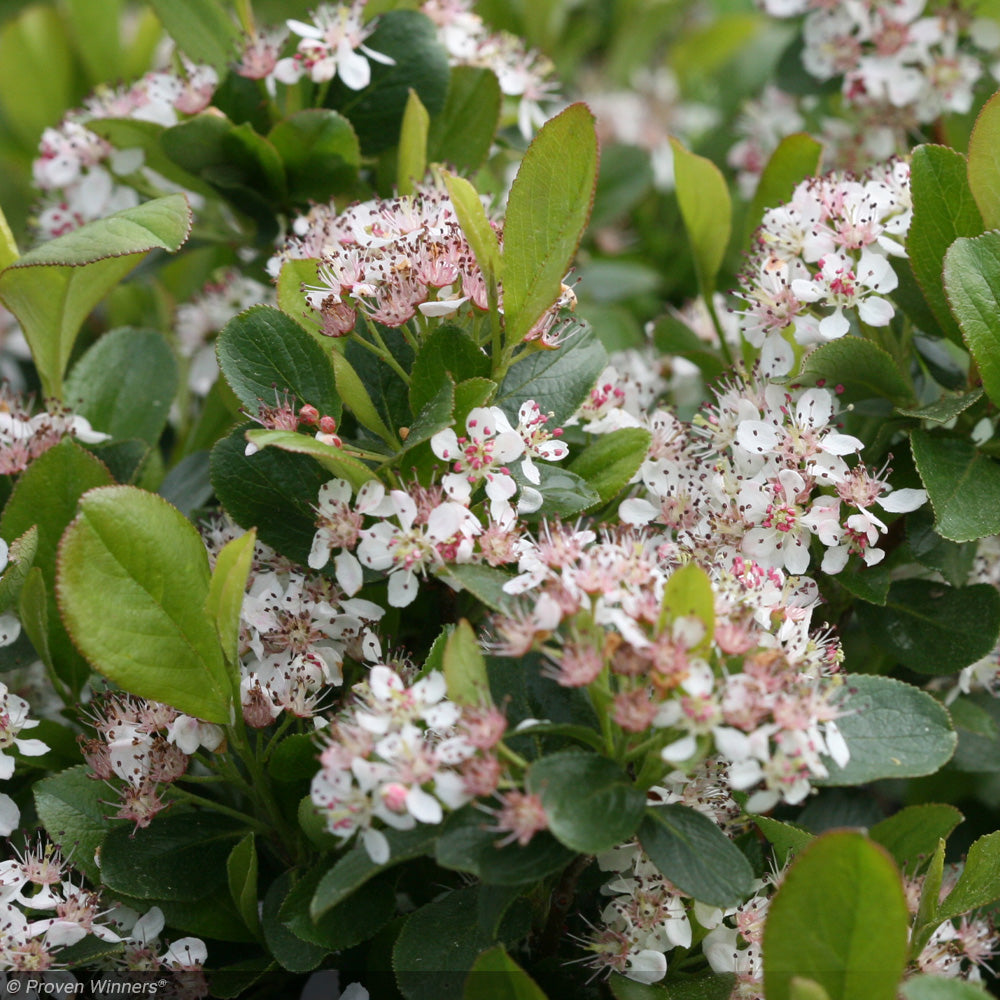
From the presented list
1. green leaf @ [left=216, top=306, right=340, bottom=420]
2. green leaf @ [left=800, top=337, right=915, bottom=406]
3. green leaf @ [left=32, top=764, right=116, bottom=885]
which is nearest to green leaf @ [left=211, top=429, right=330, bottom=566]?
green leaf @ [left=216, top=306, right=340, bottom=420]

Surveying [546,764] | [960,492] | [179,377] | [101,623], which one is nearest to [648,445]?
[960,492]

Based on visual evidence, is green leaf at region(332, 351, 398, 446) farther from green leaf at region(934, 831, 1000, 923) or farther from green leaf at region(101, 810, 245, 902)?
Result: green leaf at region(934, 831, 1000, 923)

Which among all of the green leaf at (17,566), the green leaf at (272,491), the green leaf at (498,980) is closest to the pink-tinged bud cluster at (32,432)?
the green leaf at (17,566)

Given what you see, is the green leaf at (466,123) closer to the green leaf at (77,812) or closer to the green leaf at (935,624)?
the green leaf at (935,624)

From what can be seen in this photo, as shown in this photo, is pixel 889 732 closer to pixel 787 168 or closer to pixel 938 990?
pixel 938 990

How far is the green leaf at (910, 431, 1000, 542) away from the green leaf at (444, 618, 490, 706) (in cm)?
48

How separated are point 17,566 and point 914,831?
97 cm

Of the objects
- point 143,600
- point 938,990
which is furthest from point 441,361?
point 938,990

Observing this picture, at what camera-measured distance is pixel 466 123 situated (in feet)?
5.15

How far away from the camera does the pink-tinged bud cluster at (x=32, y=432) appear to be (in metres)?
1.34

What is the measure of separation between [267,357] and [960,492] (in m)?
0.72

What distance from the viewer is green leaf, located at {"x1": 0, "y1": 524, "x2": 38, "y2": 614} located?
1.15 m

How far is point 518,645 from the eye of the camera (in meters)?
0.95

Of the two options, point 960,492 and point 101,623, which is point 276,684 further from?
point 960,492
